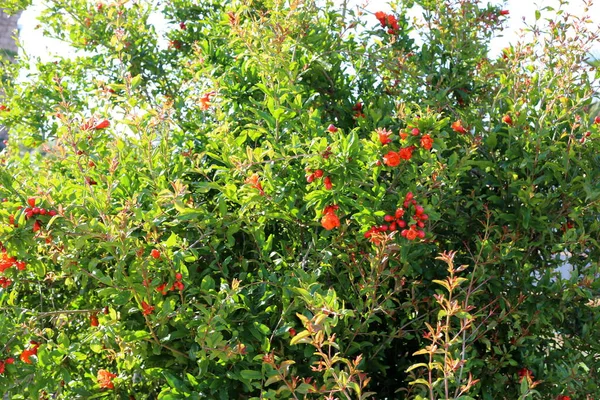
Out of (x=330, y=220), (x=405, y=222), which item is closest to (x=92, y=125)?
(x=330, y=220)

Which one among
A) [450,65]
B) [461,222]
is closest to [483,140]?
[461,222]

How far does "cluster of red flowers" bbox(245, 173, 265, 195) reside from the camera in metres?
2.82

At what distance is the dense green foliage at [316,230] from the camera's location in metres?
2.77

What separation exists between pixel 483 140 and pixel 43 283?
2221 millimetres

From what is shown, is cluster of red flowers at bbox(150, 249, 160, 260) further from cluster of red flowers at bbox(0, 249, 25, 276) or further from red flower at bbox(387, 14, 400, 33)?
red flower at bbox(387, 14, 400, 33)

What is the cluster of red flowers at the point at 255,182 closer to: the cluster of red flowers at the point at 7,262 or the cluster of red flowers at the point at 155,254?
the cluster of red flowers at the point at 155,254

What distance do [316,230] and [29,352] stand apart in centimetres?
129

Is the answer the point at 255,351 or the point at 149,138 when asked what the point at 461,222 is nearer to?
the point at 255,351

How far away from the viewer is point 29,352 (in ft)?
9.43

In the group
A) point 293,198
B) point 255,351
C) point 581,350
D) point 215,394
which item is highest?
point 293,198

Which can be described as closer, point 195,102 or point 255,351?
point 255,351

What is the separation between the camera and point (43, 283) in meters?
3.43

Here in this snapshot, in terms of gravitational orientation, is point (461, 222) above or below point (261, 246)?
above

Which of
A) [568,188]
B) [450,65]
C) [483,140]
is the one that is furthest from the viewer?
[450,65]
